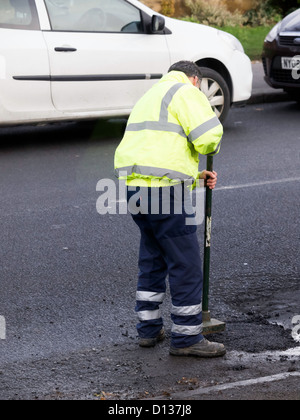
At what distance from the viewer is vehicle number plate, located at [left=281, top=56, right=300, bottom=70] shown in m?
11.1

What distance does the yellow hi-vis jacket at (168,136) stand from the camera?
443 centimetres

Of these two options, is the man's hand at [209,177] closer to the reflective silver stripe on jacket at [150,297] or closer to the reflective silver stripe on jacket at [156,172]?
the reflective silver stripe on jacket at [156,172]

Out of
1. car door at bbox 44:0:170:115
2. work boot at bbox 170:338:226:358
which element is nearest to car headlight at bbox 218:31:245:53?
car door at bbox 44:0:170:115

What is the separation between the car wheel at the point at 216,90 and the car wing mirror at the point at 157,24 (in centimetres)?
73

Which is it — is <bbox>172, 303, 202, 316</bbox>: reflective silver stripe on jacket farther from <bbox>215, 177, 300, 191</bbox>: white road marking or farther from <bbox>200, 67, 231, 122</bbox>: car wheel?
Result: <bbox>200, 67, 231, 122</bbox>: car wheel

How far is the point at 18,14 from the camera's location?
9.31m

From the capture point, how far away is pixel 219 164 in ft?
28.7

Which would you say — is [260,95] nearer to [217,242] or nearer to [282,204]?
[282,204]

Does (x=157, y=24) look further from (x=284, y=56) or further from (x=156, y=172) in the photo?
(x=156, y=172)

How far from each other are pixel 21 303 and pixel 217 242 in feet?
5.68

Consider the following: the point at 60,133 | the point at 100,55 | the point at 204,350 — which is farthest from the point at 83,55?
the point at 204,350

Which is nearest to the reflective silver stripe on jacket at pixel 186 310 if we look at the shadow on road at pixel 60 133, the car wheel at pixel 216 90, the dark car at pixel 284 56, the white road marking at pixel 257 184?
the white road marking at pixel 257 184

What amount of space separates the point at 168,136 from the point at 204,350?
1166 millimetres
